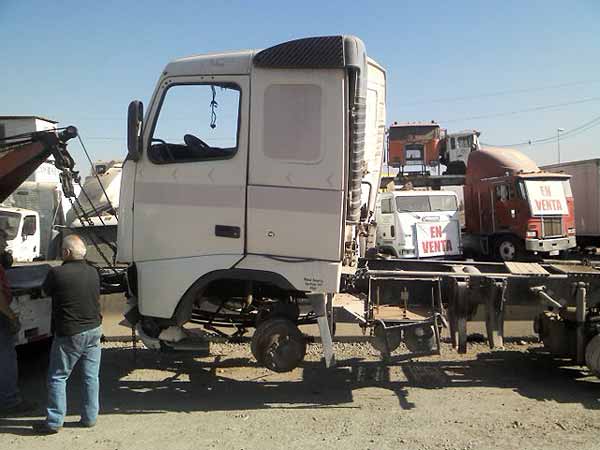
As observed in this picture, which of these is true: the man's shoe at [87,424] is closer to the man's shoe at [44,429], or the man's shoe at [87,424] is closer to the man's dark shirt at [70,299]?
the man's shoe at [44,429]

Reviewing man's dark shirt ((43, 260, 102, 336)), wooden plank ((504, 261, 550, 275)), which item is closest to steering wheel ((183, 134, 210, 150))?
man's dark shirt ((43, 260, 102, 336))

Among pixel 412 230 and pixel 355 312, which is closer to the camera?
pixel 355 312

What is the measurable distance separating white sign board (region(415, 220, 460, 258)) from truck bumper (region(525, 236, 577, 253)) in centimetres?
228

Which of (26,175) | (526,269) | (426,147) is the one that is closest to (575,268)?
(526,269)

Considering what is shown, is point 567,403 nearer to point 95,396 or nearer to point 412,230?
point 95,396

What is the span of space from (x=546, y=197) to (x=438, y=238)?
367 cm

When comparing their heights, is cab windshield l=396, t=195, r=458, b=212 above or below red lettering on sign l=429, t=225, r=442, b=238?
above

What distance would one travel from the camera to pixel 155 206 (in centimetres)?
A: 490

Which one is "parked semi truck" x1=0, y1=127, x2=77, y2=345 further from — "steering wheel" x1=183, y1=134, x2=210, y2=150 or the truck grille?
the truck grille

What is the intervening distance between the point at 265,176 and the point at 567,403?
12.0 feet

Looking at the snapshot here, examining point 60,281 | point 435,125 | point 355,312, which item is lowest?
point 355,312

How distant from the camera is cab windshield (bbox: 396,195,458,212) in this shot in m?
14.9

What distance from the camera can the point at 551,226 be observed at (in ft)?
50.9

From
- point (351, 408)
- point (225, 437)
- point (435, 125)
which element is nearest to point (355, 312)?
point (351, 408)
